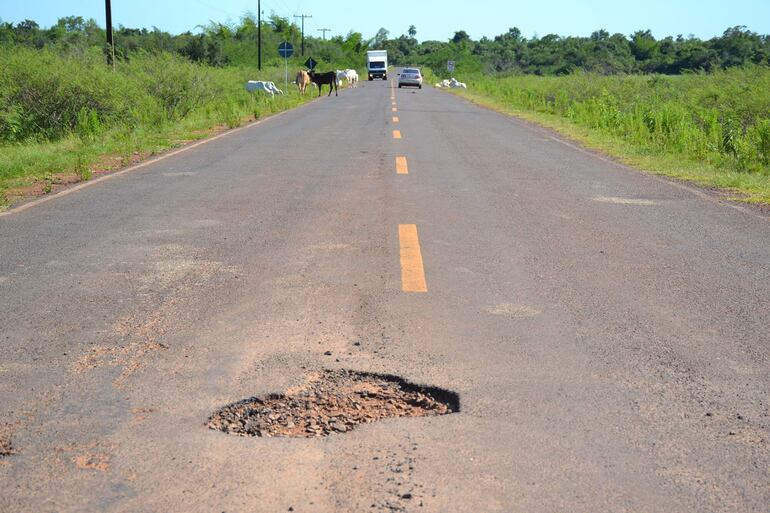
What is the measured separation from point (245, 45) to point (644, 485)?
282 feet

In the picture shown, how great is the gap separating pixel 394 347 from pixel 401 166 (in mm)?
8846

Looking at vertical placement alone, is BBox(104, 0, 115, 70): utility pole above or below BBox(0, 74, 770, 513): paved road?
above

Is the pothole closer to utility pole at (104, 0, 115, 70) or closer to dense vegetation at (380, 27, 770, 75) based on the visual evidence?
utility pole at (104, 0, 115, 70)

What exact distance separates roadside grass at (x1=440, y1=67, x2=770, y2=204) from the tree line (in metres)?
7.11

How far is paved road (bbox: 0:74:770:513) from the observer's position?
3154mm

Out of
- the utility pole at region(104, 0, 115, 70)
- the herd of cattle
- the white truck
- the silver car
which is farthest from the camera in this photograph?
the white truck

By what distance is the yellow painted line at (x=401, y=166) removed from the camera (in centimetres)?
1255

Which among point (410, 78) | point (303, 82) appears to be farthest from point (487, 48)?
point (303, 82)

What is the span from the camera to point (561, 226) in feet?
28.0

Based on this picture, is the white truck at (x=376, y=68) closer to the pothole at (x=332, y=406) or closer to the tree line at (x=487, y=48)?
the tree line at (x=487, y=48)

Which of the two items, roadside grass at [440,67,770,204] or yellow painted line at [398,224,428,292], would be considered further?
roadside grass at [440,67,770,204]

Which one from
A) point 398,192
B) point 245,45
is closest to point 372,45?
point 245,45

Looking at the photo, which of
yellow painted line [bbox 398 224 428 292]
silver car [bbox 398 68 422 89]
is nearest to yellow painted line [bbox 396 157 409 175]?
yellow painted line [bbox 398 224 428 292]

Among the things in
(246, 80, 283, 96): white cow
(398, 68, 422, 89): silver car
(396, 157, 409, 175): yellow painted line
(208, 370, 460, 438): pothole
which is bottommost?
(208, 370, 460, 438): pothole
